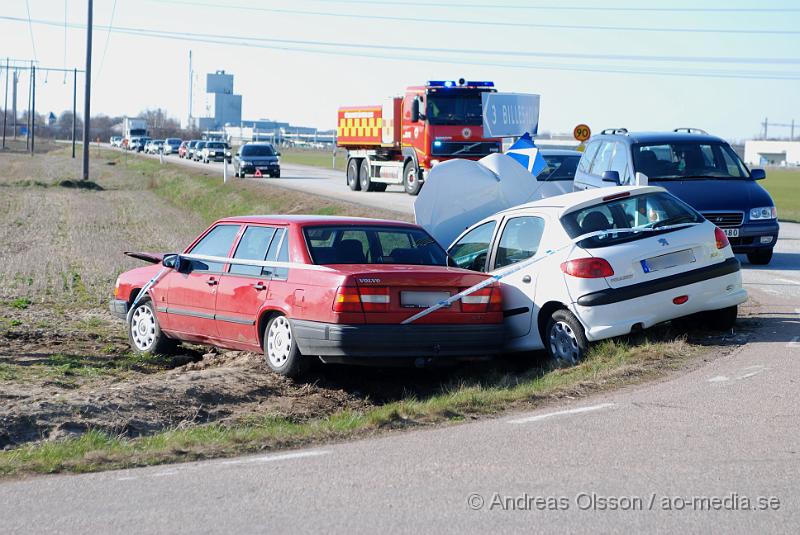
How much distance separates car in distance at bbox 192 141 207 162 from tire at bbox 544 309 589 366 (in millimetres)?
68251

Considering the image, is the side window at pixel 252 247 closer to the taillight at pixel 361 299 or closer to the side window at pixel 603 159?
the taillight at pixel 361 299

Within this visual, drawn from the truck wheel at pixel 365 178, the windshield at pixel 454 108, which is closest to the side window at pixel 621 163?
the windshield at pixel 454 108

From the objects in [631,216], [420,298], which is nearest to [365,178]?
[631,216]

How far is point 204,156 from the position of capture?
74.4m

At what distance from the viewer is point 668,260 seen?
31.4ft

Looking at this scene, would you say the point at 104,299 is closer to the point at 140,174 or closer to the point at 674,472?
the point at 674,472

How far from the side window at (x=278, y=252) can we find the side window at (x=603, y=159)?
8.42 m

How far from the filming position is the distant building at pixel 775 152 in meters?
163

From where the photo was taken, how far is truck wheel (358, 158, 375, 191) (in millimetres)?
37875

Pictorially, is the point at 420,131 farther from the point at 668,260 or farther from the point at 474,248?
the point at 668,260

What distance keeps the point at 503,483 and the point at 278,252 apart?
4.38m

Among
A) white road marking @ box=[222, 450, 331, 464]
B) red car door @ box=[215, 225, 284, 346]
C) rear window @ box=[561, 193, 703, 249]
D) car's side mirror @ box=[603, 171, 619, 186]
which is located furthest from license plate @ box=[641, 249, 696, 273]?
car's side mirror @ box=[603, 171, 619, 186]

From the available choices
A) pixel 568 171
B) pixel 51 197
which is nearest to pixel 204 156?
pixel 51 197

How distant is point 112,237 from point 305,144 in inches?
6097
